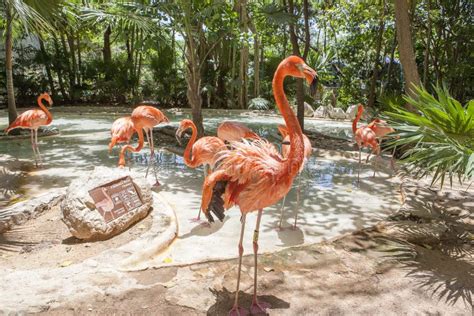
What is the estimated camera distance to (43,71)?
19094 millimetres

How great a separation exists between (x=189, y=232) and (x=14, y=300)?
1822 millimetres

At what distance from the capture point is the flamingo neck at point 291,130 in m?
2.64

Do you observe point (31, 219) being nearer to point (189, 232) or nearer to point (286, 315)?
point (189, 232)

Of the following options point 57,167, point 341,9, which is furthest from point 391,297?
point 341,9

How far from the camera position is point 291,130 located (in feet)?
9.04

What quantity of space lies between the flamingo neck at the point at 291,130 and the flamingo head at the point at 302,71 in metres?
0.06

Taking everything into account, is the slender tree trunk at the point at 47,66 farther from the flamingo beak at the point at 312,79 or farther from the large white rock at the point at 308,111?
the flamingo beak at the point at 312,79

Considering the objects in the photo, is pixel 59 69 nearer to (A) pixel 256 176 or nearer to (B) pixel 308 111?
(B) pixel 308 111

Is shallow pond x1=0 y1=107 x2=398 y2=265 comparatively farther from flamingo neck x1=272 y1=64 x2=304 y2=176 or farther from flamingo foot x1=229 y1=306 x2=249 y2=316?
flamingo neck x1=272 y1=64 x2=304 y2=176

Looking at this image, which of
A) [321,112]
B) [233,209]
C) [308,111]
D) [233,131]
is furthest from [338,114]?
[233,209]

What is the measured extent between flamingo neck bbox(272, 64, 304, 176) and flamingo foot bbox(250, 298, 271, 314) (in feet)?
3.30

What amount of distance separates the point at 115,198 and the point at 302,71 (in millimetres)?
2482

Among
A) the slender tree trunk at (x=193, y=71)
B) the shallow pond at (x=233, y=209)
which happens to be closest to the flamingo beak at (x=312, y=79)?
the shallow pond at (x=233, y=209)

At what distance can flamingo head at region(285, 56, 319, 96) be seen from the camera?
2.45 m
